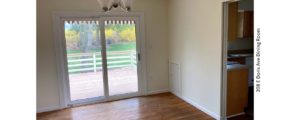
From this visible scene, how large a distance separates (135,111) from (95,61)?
1.35m

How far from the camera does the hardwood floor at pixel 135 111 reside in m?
3.43

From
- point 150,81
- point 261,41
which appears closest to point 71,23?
point 150,81

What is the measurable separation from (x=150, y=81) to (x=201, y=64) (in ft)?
4.81

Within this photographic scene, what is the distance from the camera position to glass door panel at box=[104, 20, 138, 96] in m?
4.21

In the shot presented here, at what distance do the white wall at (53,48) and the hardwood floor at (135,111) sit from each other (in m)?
0.45

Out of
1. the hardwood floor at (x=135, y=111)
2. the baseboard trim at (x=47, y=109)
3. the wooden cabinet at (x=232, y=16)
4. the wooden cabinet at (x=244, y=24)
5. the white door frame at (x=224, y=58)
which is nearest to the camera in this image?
the white door frame at (x=224, y=58)

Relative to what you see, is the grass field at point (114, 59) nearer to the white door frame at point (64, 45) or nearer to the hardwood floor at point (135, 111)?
the white door frame at point (64, 45)

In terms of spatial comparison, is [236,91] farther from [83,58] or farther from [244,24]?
[83,58]

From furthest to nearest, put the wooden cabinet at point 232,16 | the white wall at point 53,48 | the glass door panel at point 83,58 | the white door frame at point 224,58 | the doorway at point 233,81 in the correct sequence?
the glass door panel at point 83,58 < the white wall at point 53,48 < the wooden cabinet at point 232,16 < the doorway at point 233,81 < the white door frame at point 224,58

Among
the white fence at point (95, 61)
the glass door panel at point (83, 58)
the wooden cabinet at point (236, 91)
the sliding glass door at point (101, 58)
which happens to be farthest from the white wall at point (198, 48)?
the glass door panel at point (83, 58)

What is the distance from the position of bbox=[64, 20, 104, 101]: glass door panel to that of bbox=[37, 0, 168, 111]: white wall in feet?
0.98

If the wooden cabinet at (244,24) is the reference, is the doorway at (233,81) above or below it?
below

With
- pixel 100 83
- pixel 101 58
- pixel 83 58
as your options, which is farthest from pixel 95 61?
pixel 100 83

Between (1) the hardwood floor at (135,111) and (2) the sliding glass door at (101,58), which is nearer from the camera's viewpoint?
(1) the hardwood floor at (135,111)
